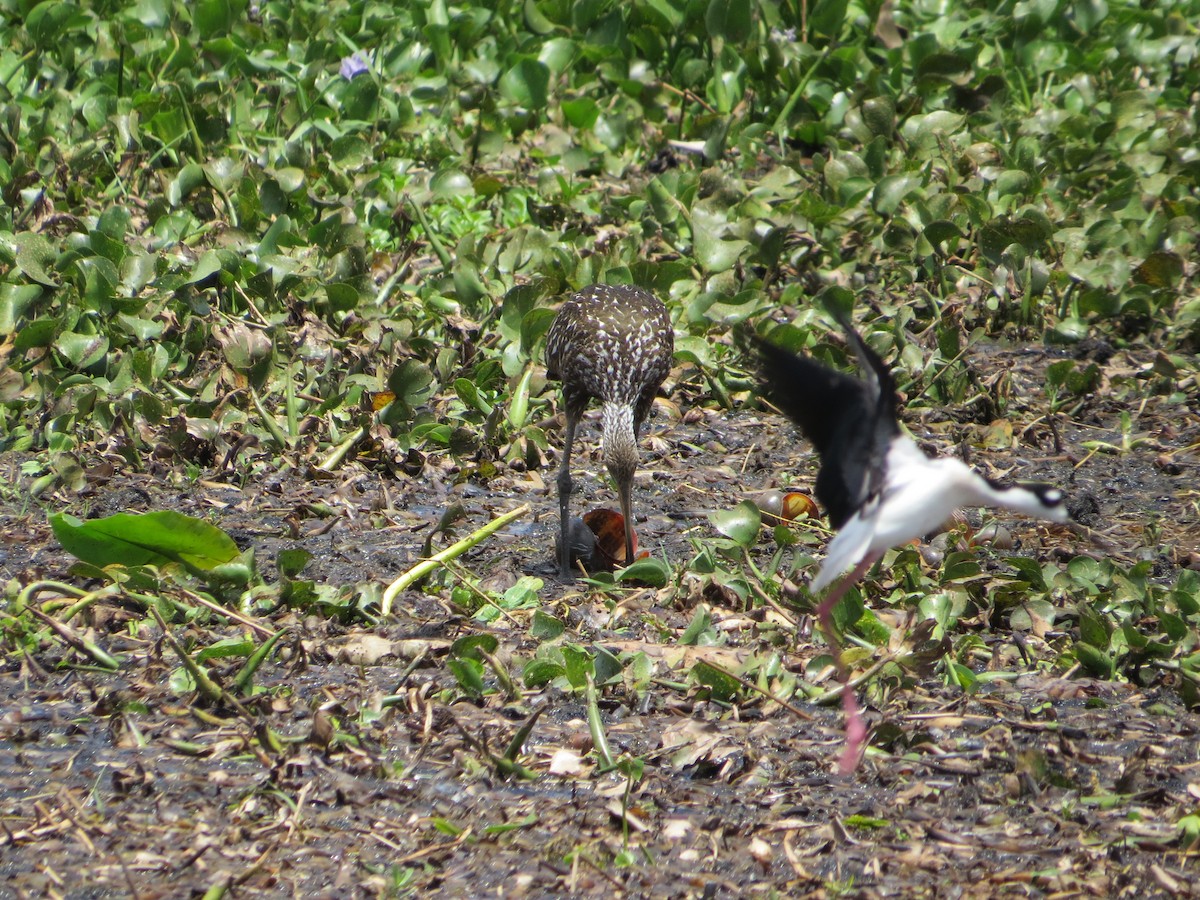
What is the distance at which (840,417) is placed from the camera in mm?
4070

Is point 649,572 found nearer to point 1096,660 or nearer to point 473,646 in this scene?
point 473,646

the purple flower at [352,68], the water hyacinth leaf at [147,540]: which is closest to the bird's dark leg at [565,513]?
the water hyacinth leaf at [147,540]

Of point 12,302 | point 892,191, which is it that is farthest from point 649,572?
point 892,191

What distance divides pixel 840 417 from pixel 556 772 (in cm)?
131

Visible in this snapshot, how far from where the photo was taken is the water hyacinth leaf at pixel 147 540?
A: 5062mm

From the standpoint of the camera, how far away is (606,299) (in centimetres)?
698

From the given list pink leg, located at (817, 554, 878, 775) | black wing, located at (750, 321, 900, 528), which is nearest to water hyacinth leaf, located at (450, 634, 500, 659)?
pink leg, located at (817, 554, 878, 775)

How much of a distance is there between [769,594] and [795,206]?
3.79m

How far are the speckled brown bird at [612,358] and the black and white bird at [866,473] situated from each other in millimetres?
2122

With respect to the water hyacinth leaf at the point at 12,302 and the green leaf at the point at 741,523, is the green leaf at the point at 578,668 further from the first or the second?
the water hyacinth leaf at the point at 12,302

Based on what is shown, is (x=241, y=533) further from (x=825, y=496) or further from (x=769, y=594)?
(x=825, y=496)

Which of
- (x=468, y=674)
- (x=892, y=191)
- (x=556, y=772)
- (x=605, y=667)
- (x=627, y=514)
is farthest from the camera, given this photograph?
(x=892, y=191)

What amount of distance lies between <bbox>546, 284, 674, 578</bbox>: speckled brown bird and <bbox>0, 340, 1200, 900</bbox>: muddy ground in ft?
2.66

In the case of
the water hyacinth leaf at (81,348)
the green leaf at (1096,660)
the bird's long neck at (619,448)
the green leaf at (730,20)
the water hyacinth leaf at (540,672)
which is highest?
the green leaf at (730,20)
